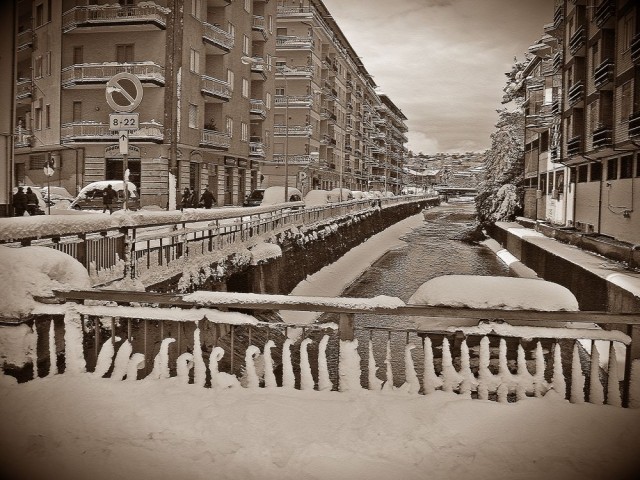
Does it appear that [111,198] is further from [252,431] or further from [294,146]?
[294,146]

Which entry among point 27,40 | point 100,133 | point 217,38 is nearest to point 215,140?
point 217,38

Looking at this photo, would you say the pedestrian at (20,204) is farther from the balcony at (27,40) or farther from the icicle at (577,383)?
the balcony at (27,40)

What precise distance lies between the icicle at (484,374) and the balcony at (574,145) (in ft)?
85.1

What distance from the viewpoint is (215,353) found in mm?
5098

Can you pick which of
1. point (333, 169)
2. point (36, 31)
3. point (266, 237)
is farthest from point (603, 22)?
point (333, 169)

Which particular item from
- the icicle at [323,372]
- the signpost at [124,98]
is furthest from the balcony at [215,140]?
the icicle at [323,372]

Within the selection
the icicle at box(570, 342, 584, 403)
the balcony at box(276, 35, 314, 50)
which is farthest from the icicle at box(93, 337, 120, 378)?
the balcony at box(276, 35, 314, 50)

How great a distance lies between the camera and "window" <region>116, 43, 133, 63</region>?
111 feet

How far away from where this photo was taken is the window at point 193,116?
3603 centimetres

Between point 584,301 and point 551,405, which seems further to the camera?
point 584,301

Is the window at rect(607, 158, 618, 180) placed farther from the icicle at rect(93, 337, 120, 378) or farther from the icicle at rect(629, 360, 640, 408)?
the icicle at rect(93, 337, 120, 378)

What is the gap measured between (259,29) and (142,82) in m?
15.1

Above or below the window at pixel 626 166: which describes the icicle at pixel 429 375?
below

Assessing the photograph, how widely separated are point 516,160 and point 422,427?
4579cm
